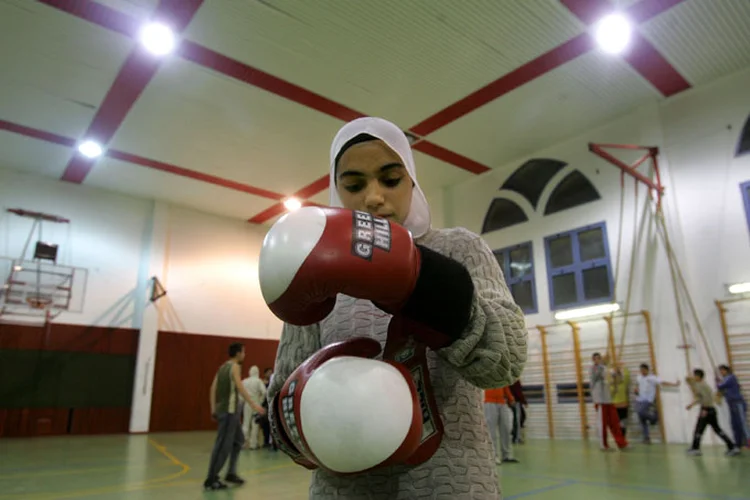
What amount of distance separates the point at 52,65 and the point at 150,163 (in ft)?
11.1

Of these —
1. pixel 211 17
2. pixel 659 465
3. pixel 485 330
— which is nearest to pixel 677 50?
pixel 659 465

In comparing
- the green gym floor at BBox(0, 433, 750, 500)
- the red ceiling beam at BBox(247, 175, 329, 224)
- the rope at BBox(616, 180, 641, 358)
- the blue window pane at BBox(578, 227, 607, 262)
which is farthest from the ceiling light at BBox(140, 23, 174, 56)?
the rope at BBox(616, 180, 641, 358)

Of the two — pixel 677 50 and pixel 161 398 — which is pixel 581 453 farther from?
pixel 161 398

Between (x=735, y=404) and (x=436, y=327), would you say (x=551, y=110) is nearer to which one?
(x=735, y=404)

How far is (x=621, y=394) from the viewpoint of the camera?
8422 mm

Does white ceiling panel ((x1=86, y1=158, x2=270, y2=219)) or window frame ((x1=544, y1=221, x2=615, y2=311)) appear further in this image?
white ceiling panel ((x1=86, y1=158, x2=270, y2=219))

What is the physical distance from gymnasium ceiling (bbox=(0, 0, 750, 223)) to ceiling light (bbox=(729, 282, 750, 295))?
11.4ft

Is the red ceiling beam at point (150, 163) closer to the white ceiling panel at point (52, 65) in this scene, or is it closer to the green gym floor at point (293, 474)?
the white ceiling panel at point (52, 65)

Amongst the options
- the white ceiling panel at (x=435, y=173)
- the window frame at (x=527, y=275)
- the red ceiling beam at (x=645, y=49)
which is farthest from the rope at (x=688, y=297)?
the white ceiling panel at (x=435, y=173)

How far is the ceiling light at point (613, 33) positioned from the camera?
6.97 metres

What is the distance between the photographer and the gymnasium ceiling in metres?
6.94

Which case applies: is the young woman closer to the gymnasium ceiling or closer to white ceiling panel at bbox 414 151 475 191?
the gymnasium ceiling

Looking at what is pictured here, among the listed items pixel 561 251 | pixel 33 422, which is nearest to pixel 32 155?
pixel 33 422

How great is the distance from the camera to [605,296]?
9.17 m
